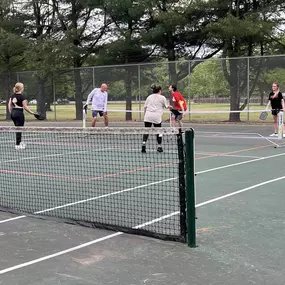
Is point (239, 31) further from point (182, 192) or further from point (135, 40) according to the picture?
point (182, 192)

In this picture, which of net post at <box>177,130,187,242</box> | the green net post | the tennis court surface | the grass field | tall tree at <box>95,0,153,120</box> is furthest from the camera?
tall tree at <box>95,0,153,120</box>

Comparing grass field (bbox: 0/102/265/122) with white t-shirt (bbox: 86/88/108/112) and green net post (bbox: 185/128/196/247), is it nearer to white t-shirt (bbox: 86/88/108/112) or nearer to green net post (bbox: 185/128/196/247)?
white t-shirt (bbox: 86/88/108/112)

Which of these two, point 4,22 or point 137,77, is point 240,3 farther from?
point 4,22

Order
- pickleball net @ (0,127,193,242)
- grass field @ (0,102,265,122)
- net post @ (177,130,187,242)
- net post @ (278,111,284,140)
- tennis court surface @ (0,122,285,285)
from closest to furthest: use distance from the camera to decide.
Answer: tennis court surface @ (0,122,285,285), net post @ (177,130,187,242), pickleball net @ (0,127,193,242), net post @ (278,111,284,140), grass field @ (0,102,265,122)

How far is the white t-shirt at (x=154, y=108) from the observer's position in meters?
11.4

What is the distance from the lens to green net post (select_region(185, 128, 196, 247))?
172 inches

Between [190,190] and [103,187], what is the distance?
2987 mm

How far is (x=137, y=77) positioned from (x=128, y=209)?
18.7 m

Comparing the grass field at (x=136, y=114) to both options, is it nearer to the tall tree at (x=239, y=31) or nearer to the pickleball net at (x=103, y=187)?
the tall tree at (x=239, y=31)

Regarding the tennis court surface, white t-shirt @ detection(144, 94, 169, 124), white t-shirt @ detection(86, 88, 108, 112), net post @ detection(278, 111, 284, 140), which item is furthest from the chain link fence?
the tennis court surface

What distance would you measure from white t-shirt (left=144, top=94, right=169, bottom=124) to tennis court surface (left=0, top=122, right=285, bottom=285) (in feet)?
5.55

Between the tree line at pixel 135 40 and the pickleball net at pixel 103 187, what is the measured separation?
37.7ft

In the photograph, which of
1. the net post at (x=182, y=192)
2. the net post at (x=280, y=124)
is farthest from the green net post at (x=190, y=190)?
the net post at (x=280, y=124)

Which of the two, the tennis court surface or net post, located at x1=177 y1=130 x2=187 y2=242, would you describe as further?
net post, located at x1=177 y1=130 x2=187 y2=242
